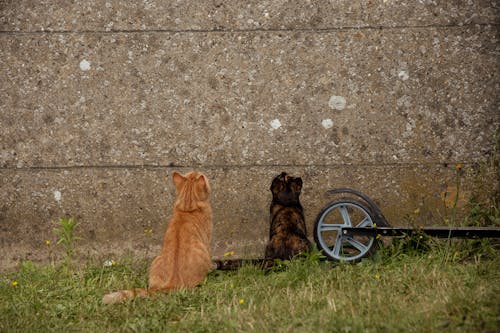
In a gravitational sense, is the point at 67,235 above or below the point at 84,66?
below

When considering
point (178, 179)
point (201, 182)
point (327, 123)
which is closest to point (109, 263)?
point (178, 179)

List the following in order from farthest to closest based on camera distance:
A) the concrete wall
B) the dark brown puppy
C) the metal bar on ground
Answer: the concrete wall < the dark brown puppy < the metal bar on ground

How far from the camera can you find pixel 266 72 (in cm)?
562

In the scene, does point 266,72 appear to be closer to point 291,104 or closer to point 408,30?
point 291,104

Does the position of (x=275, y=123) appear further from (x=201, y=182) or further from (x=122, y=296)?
(x=122, y=296)

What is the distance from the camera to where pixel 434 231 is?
5148mm

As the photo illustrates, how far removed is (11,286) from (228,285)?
1.78m

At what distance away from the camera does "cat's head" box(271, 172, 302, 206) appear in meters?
5.34

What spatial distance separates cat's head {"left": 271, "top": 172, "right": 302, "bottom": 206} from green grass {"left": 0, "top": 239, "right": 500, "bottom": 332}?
1.84ft

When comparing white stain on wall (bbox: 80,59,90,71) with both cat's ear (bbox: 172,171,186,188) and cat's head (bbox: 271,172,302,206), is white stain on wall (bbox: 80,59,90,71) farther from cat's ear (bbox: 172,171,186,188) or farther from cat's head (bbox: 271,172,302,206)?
cat's head (bbox: 271,172,302,206)

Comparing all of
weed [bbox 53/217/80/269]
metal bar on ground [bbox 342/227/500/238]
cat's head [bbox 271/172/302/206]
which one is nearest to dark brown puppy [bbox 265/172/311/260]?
cat's head [bbox 271/172/302/206]

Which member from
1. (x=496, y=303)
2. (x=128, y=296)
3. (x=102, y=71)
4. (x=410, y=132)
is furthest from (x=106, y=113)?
(x=496, y=303)

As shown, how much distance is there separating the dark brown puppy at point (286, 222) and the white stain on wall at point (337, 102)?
776mm

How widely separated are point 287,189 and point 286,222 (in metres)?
0.29
